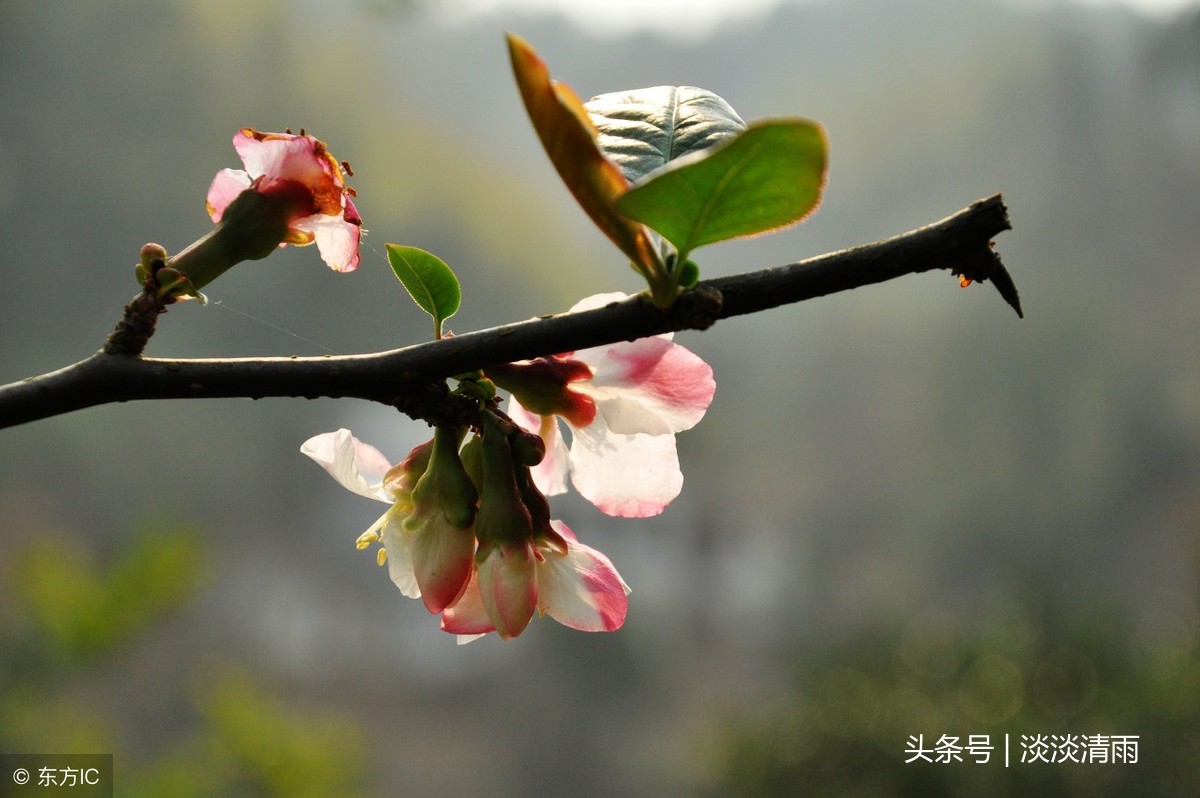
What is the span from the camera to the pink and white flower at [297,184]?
0.25m

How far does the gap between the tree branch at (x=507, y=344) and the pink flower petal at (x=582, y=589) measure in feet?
0.21


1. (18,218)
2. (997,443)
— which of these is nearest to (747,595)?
(997,443)

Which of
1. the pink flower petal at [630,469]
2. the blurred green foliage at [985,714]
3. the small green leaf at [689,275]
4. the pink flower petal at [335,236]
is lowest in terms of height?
the blurred green foliage at [985,714]

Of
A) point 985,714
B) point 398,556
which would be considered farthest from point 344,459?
point 985,714

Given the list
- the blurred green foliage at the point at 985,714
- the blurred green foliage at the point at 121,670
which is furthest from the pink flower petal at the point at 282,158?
the blurred green foliage at the point at 985,714

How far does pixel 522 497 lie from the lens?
0.26m

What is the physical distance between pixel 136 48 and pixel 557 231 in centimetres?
168

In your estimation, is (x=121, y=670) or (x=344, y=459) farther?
(x=121, y=670)

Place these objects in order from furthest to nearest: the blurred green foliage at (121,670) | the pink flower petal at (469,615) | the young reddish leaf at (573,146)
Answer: the blurred green foliage at (121,670) → the pink flower petal at (469,615) → the young reddish leaf at (573,146)

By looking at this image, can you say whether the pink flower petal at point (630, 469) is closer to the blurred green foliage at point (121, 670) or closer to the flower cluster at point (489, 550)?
the flower cluster at point (489, 550)

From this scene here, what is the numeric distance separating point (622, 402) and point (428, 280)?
6 cm

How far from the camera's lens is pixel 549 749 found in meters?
3.54

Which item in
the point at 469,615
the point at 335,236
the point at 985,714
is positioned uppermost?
the point at 335,236

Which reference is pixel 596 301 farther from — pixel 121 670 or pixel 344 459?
pixel 121 670
